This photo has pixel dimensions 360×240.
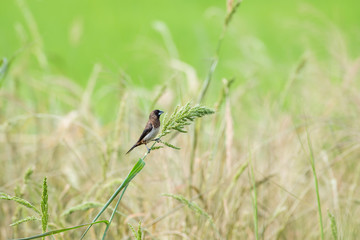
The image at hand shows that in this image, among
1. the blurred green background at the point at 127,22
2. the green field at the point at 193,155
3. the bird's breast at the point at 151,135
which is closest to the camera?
the bird's breast at the point at 151,135

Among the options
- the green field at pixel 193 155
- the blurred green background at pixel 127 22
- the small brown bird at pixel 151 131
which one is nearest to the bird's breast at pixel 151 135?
the small brown bird at pixel 151 131

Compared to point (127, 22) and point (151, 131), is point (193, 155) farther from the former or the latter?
point (127, 22)

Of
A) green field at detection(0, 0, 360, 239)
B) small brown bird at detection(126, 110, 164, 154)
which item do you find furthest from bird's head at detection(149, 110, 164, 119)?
green field at detection(0, 0, 360, 239)

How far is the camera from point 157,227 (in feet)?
8.77

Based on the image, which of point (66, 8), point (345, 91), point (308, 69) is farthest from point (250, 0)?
point (345, 91)

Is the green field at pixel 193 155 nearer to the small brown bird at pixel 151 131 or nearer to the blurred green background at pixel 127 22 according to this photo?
the small brown bird at pixel 151 131

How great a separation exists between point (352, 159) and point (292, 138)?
371 millimetres

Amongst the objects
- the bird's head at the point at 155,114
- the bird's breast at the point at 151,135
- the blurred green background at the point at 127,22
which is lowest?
the bird's breast at the point at 151,135

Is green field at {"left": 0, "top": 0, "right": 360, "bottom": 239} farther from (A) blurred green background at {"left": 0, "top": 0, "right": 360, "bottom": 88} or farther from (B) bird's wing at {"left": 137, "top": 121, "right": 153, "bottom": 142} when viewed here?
(A) blurred green background at {"left": 0, "top": 0, "right": 360, "bottom": 88}

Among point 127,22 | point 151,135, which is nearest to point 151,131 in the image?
point 151,135

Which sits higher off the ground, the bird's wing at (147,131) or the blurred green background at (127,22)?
the blurred green background at (127,22)

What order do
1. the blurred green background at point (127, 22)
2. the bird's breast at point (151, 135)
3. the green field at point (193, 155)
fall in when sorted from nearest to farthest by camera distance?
the bird's breast at point (151, 135)
the green field at point (193, 155)
the blurred green background at point (127, 22)

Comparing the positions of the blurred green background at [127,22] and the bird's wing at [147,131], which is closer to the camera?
the bird's wing at [147,131]

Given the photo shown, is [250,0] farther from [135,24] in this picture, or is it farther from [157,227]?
[157,227]
